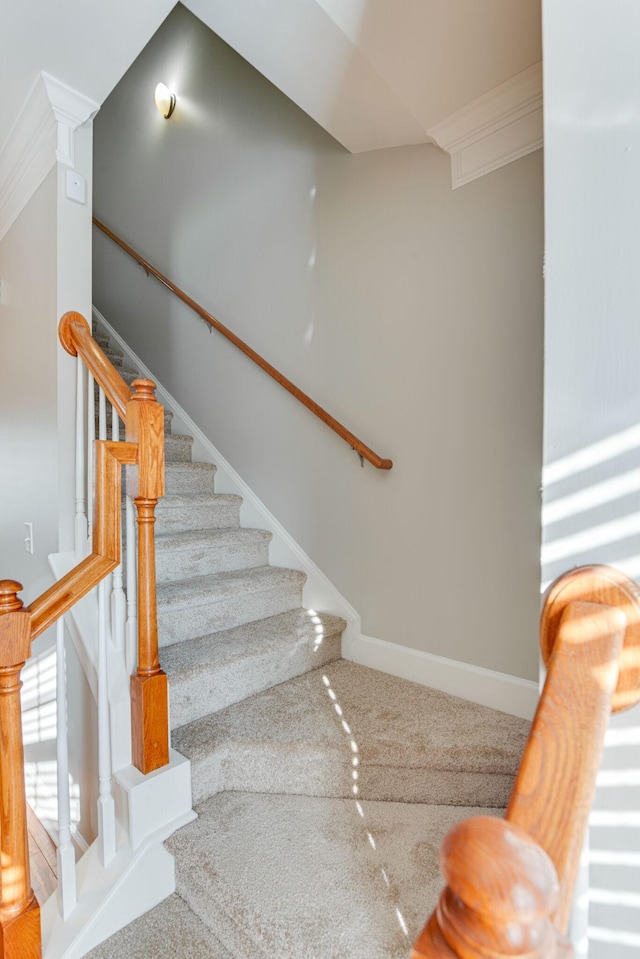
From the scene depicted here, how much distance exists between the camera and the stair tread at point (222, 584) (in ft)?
6.55

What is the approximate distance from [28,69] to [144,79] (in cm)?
233

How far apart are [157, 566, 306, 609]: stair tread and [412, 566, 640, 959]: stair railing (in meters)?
1.62

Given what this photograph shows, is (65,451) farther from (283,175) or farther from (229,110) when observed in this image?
(229,110)

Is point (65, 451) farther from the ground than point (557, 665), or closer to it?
farther from the ground

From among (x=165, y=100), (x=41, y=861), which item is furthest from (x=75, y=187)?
(x=41, y=861)

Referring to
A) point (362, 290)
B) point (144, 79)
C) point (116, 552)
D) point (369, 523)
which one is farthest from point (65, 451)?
point (144, 79)

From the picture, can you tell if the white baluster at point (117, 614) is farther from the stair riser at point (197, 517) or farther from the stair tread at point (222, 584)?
the stair riser at point (197, 517)

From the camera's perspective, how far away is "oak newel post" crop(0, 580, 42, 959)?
41.8 inches

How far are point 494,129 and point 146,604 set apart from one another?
1.87 metres

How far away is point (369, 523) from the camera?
2213mm

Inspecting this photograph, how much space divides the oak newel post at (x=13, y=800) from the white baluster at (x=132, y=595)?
1.06 feet

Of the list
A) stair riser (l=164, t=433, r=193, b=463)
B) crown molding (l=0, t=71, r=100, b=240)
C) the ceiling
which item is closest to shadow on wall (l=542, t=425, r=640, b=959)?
the ceiling

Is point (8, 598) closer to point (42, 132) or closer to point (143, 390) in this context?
point (143, 390)

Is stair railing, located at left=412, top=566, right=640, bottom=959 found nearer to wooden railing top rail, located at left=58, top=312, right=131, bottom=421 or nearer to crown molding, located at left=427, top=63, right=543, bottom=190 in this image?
wooden railing top rail, located at left=58, top=312, right=131, bottom=421
